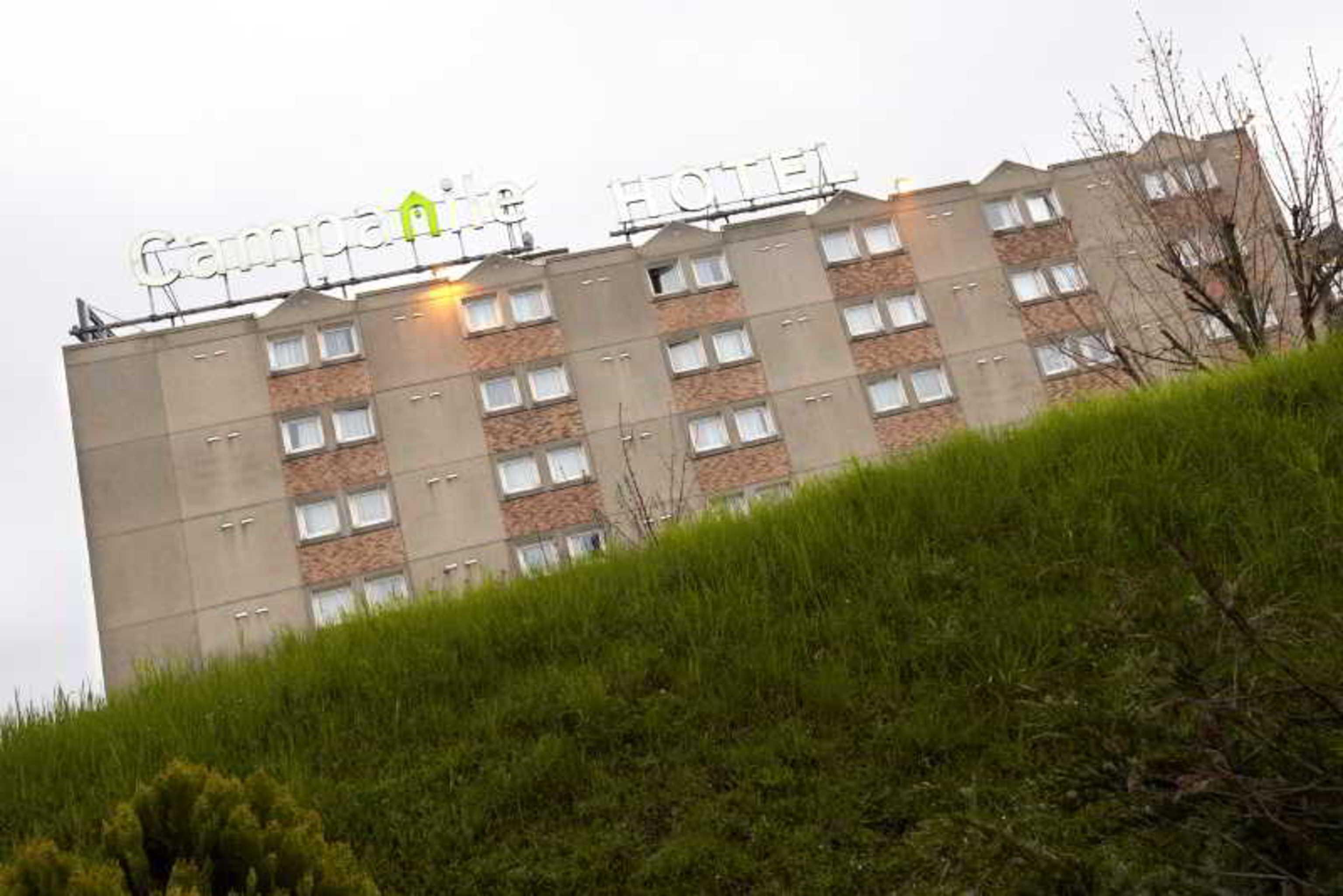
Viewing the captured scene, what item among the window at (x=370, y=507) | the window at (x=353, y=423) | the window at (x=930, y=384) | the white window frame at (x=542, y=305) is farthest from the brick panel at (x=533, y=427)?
the window at (x=930, y=384)

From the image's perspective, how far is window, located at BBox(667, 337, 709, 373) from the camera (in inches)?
1753

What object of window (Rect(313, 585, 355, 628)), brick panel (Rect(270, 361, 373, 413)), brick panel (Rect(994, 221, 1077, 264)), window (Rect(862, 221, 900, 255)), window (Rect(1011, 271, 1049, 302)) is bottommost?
A: window (Rect(313, 585, 355, 628))

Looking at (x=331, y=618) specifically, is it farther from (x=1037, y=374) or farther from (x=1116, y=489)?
(x=1037, y=374)

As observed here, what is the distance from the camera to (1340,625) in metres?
6.04

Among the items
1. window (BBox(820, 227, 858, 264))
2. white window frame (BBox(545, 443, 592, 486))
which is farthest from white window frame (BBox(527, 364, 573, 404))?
window (BBox(820, 227, 858, 264))

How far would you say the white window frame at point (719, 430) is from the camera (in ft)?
142

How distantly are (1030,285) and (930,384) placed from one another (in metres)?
5.66

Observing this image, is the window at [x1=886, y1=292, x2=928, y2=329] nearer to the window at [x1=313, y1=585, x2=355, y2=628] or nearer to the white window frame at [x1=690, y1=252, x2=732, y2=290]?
the white window frame at [x1=690, y1=252, x2=732, y2=290]

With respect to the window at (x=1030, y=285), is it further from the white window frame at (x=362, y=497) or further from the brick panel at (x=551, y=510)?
the white window frame at (x=362, y=497)

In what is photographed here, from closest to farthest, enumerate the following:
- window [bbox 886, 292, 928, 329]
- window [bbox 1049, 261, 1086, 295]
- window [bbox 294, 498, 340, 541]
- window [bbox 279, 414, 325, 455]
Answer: window [bbox 294, 498, 340, 541] → window [bbox 279, 414, 325, 455] → window [bbox 886, 292, 928, 329] → window [bbox 1049, 261, 1086, 295]

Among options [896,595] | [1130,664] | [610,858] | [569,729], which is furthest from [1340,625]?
[569,729]

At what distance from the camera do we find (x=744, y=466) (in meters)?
43.3

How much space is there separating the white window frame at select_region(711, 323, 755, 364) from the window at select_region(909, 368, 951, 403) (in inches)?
230

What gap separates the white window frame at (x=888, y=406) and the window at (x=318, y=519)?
18.9 meters
